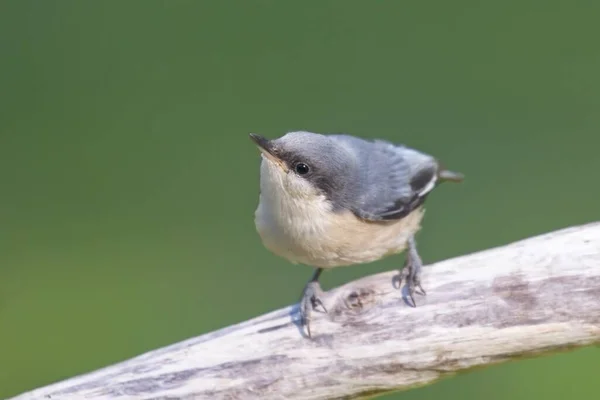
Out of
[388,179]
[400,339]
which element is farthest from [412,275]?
[388,179]

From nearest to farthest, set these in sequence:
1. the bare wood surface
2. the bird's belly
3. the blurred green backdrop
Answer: the bare wood surface
the bird's belly
the blurred green backdrop

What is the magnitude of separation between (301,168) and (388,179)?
279mm

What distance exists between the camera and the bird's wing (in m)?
1.58

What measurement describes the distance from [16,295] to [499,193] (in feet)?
6.04

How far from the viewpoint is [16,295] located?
9.57 feet

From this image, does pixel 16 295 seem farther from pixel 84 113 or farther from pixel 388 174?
pixel 388 174

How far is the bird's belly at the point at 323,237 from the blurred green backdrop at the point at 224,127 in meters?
1.20

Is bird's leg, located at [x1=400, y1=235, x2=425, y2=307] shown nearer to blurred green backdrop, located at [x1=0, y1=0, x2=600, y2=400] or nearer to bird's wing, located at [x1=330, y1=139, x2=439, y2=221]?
bird's wing, located at [x1=330, y1=139, x2=439, y2=221]

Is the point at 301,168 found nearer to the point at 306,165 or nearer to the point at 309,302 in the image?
the point at 306,165

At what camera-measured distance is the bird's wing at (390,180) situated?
158 centimetres

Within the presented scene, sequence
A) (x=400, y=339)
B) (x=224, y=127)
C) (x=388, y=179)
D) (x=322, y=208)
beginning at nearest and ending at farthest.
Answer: (x=400, y=339)
(x=322, y=208)
(x=388, y=179)
(x=224, y=127)

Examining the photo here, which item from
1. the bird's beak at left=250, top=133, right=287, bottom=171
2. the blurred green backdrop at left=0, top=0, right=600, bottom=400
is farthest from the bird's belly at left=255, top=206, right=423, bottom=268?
the blurred green backdrop at left=0, top=0, right=600, bottom=400

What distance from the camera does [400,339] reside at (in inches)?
55.4

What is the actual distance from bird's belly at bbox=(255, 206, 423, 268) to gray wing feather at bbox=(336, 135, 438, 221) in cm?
3
